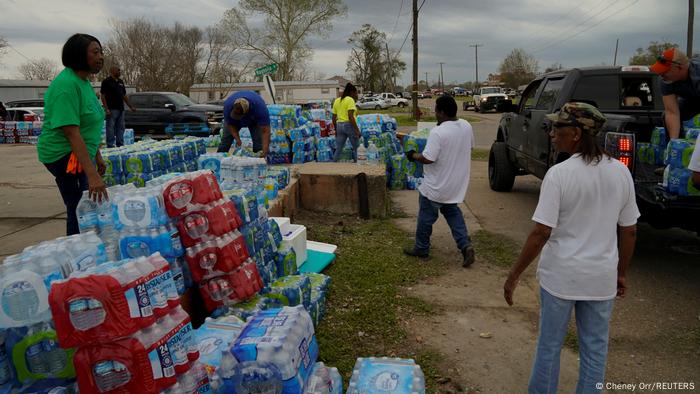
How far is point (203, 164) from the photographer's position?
242 inches

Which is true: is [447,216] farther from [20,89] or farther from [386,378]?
[20,89]

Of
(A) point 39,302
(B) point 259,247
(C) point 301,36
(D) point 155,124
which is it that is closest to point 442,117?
(B) point 259,247

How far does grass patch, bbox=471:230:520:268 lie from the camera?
5672 mm

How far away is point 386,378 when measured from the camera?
270cm

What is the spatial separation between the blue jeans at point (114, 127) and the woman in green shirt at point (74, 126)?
830 centimetres

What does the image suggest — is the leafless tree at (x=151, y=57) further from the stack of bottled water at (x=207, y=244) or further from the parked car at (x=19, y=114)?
the stack of bottled water at (x=207, y=244)

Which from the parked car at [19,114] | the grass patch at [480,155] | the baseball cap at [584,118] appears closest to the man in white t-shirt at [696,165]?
the baseball cap at [584,118]

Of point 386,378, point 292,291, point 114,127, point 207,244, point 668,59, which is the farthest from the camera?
point 114,127

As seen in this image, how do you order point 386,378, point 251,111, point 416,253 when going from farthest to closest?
point 251,111
point 416,253
point 386,378

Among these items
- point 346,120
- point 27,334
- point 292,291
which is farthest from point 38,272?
point 346,120

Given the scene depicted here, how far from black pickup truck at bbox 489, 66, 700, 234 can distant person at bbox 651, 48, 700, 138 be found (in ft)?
0.64

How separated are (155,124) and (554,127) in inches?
695

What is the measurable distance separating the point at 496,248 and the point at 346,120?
16.2 ft

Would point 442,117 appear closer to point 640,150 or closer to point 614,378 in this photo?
point 640,150
